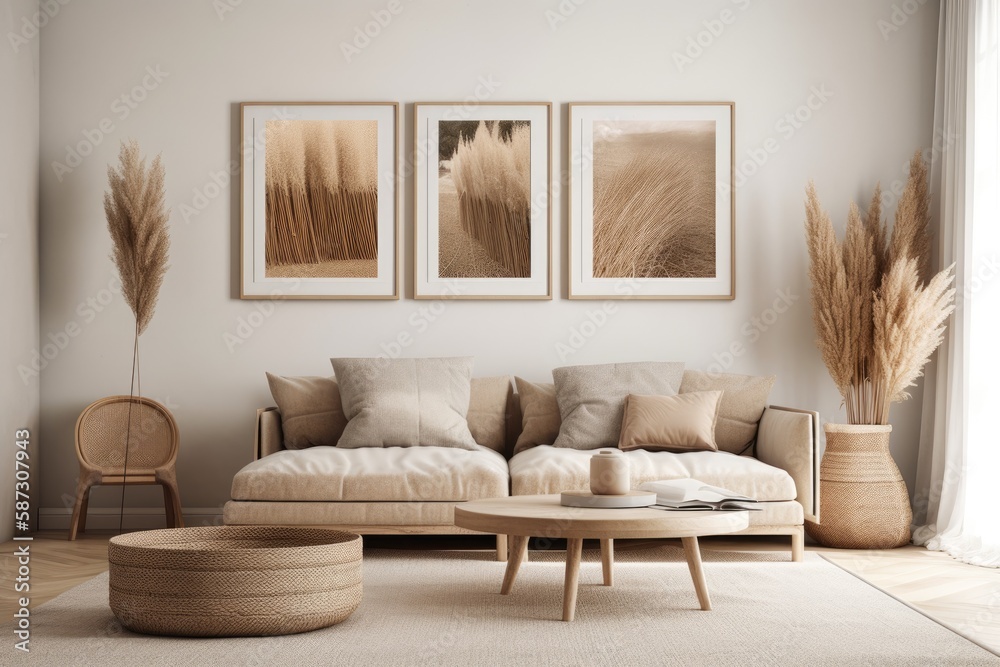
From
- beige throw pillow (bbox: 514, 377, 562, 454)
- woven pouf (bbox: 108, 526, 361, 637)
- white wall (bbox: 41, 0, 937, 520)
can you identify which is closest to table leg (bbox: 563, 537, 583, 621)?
woven pouf (bbox: 108, 526, 361, 637)

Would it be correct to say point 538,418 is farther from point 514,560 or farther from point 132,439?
point 132,439

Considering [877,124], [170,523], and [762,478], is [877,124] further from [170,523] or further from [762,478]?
[170,523]

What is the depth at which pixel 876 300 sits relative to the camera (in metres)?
4.57

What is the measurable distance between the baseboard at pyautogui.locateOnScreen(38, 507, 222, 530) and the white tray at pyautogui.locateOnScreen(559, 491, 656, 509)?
2556 millimetres

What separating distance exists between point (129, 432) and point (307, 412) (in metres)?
0.99

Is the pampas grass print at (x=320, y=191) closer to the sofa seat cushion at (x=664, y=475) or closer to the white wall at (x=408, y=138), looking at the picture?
the white wall at (x=408, y=138)

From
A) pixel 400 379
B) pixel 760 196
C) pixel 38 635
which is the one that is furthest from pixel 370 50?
pixel 38 635

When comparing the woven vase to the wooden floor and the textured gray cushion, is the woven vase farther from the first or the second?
the textured gray cushion

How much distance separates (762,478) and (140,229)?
3.16 metres

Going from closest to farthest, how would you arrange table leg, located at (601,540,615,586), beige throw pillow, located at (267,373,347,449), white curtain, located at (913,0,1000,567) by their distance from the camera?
table leg, located at (601,540,615,586) → white curtain, located at (913,0,1000,567) → beige throw pillow, located at (267,373,347,449)

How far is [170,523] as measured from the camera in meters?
4.77

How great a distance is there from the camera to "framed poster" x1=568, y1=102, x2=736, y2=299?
198 inches

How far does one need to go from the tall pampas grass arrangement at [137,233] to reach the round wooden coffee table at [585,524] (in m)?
2.44

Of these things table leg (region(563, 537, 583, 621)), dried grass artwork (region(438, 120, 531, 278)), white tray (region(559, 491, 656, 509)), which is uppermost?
dried grass artwork (region(438, 120, 531, 278))
